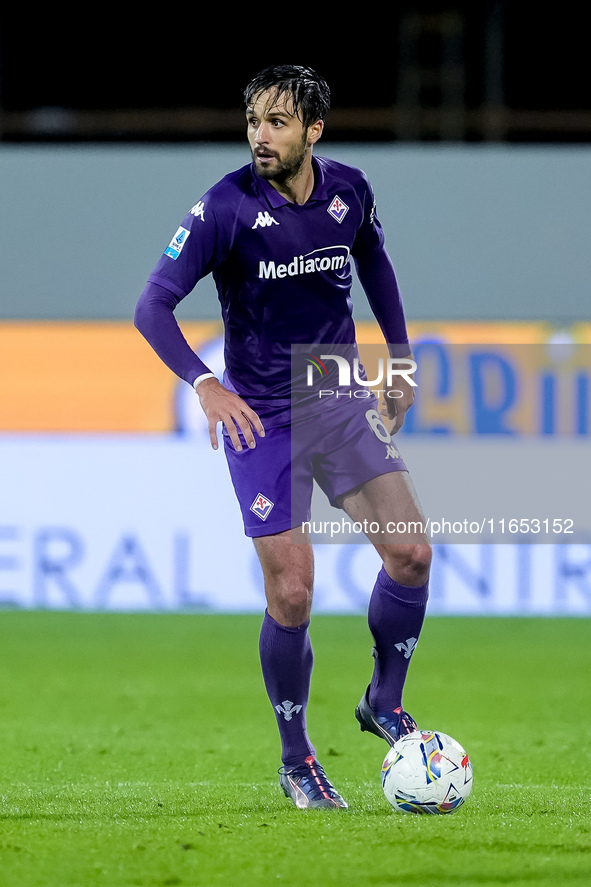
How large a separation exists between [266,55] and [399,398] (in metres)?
12.1

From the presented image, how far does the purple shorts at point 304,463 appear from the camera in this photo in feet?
12.5

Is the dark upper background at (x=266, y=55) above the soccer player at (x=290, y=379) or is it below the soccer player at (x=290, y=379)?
above

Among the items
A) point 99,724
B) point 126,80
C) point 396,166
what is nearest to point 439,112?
point 396,166

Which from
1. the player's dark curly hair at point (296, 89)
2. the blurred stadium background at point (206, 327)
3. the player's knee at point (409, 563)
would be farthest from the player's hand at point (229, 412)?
the blurred stadium background at point (206, 327)

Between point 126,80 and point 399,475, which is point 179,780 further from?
point 126,80

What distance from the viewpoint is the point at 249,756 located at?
5.02m

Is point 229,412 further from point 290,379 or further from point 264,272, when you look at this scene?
point 264,272

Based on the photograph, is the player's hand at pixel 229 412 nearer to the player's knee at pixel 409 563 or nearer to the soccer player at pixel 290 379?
the soccer player at pixel 290 379

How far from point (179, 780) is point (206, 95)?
12.3m

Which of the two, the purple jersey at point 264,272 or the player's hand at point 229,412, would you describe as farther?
the purple jersey at point 264,272

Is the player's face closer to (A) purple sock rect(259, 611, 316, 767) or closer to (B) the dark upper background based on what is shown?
(A) purple sock rect(259, 611, 316, 767)

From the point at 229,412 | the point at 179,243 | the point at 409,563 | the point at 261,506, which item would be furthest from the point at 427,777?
the point at 179,243

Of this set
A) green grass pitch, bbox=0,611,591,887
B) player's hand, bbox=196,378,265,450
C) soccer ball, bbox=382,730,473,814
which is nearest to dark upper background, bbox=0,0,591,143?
green grass pitch, bbox=0,611,591,887

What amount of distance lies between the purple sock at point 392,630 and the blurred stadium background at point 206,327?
17.7 feet
